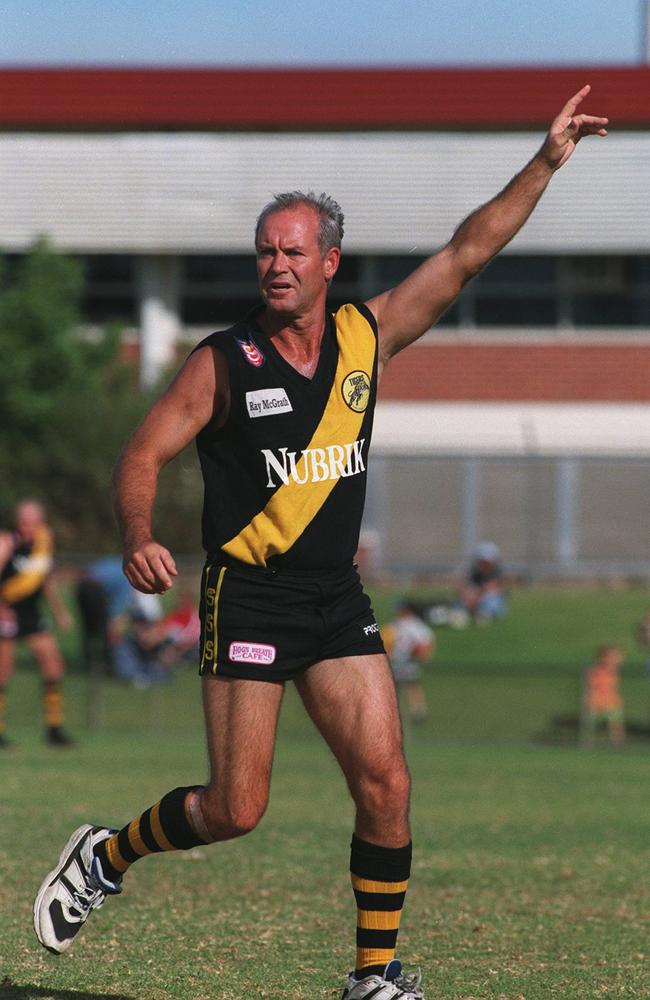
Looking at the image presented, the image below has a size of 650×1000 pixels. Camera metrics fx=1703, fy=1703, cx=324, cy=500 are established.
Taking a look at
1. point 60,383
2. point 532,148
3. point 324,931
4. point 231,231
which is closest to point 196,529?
point 60,383

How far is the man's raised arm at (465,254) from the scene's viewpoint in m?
5.58

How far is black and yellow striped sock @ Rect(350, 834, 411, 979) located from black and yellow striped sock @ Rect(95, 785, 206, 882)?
0.54m

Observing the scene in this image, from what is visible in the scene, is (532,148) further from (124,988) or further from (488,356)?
(124,988)

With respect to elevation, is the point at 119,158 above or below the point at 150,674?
above

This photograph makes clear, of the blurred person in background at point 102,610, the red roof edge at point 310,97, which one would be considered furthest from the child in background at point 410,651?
the red roof edge at point 310,97

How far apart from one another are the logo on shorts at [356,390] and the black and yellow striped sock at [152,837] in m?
1.34

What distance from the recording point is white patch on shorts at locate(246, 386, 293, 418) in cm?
528

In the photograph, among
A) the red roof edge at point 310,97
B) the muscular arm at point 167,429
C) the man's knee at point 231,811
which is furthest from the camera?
the red roof edge at point 310,97

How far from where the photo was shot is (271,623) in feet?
17.4

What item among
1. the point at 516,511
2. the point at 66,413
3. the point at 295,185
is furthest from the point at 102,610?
the point at 295,185

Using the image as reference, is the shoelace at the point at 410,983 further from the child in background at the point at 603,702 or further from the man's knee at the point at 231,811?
the child in background at the point at 603,702

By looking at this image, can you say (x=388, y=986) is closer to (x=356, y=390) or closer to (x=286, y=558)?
(x=286, y=558)

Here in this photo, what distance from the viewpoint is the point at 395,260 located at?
34.4 meters

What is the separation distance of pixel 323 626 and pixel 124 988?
1478mm
